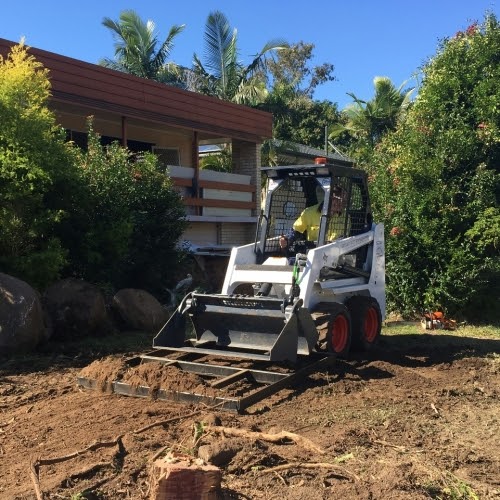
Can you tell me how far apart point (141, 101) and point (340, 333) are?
920 centimetres

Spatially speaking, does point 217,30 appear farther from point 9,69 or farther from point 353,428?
point 353,428

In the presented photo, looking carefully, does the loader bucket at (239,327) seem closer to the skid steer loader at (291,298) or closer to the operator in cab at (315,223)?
the skid steer loader at (291,298)

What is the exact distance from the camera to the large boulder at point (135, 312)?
10.3m

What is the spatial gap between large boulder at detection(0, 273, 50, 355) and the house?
17.8 feet

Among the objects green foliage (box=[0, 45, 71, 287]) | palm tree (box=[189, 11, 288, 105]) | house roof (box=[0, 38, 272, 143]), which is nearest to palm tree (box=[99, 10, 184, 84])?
palm tree (box=[189, 11, 288, 105])

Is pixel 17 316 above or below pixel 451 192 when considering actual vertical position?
below

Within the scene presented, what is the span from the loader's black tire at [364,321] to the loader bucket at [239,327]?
63.2 inches

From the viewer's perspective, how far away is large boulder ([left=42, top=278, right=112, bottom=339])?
9.39m

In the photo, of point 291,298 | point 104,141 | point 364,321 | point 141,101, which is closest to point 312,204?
point 364,321

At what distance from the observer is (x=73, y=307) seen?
9.44 meters

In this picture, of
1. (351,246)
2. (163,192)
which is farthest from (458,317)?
(163,192)

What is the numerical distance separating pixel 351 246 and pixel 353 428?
3.44m

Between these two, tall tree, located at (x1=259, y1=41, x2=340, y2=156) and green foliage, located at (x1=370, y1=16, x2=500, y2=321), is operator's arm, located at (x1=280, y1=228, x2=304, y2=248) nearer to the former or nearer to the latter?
green foliage, located at (x1=370, y1=16, x2=500, y2=321)

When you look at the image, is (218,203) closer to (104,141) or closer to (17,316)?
(104,141)
